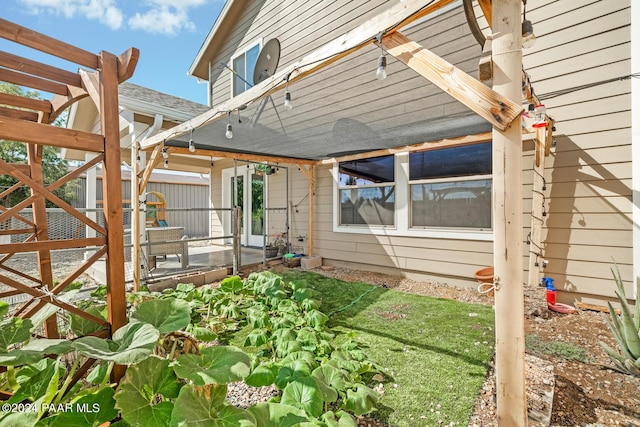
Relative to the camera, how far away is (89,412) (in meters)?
1.06

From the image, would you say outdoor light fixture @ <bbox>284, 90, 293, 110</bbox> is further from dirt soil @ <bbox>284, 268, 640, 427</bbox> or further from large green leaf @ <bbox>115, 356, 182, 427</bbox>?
dirt soil @ <bbox>284, 268, 640, 427</bbox>

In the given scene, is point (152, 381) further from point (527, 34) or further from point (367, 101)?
point (367, 101)

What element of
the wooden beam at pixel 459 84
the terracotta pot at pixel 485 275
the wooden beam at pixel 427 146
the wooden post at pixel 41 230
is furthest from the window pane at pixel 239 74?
the terracotta pot at pixel 485 275

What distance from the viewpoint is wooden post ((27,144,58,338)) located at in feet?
5.91

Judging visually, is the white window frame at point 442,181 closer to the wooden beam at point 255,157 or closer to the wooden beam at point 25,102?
the wooden beam at point 255,157

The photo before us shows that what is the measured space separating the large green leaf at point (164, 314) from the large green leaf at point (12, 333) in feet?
1.30

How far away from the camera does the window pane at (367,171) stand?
5.43 m

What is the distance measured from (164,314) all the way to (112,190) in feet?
2.37

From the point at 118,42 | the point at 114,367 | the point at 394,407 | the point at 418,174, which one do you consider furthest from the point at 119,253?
the point at 118,42

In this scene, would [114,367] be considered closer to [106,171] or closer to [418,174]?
[106,171]

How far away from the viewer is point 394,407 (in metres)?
1.78

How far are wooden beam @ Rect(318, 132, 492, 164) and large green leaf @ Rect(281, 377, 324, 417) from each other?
4.12 metres

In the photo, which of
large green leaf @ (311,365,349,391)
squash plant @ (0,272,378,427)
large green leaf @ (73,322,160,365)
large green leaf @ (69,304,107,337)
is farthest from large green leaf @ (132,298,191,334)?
large green leaf @ (311,365,349,391)

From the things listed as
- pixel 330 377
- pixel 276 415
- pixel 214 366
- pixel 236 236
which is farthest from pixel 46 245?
pixel 236 236
